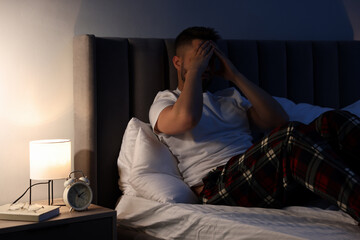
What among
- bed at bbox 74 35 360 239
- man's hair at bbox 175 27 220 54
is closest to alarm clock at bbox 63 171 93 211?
bed at bbox 74 35 360 239

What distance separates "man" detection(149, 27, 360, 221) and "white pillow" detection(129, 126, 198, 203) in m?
0.05

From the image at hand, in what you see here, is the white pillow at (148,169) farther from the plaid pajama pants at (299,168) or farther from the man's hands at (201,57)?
the man's hands at (201,57)

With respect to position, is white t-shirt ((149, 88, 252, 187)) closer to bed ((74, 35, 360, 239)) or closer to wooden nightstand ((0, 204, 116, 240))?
bed ((74, 35, 360, 239))

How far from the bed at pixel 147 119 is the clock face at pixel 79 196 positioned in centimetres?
18

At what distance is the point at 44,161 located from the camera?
6.03 feet

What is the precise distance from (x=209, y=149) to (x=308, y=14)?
4.86 feet

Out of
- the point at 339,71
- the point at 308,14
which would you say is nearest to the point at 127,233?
the point at 339,71

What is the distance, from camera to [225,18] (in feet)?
8.82

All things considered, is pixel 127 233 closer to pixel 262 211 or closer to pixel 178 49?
pixel 262 211

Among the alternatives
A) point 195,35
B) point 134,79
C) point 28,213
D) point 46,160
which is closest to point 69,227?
point 28,213

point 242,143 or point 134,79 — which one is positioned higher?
point 134,79

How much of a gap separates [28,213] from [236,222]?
0.73 metres

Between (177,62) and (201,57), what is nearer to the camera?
(201,57)

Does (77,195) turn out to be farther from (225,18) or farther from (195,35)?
(225,18)
